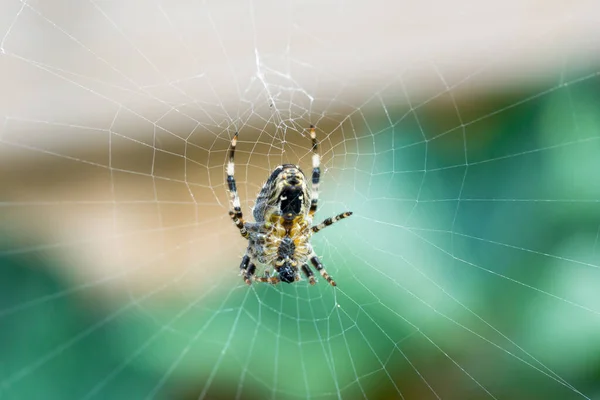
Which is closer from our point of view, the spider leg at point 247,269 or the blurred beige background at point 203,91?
the spider leg at point 247,269

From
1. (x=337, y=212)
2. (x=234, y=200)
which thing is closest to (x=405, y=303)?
(x=337, y=212)

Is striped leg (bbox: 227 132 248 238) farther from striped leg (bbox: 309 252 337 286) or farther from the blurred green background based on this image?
the blurred green background

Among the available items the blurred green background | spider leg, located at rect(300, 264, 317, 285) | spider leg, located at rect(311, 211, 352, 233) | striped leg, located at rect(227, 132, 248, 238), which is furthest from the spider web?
striped leg, located at rect(227, 132, 248, 238)

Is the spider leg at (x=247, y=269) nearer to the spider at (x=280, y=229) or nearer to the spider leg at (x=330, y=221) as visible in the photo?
the spider at (x=280, y=229)

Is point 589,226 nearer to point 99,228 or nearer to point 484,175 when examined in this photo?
point 484,175

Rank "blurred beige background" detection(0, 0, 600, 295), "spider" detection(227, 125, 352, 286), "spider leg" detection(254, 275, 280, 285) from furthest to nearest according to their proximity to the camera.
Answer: "blurred beige background" detection(0, 0, 600, 295) < "spider leg" detection(254, 275, 280, 285) < "spider" detection(227, 125, 352, 286)

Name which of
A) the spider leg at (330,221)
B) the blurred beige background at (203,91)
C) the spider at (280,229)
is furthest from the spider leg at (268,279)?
the blurred beige background at (203,91)
